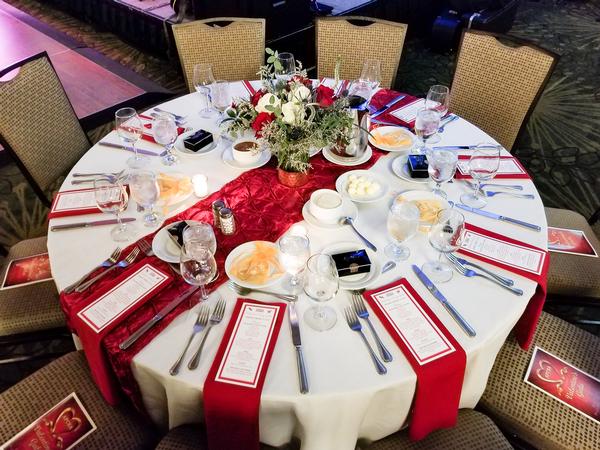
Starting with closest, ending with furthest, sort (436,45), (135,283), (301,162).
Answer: (135,283)
(301,162)
(436,45)

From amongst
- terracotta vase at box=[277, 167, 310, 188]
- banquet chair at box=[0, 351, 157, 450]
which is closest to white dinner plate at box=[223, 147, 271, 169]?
terracotta vase at box=[277, 167, 310, 188]

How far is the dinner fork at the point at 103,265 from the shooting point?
4.27ft

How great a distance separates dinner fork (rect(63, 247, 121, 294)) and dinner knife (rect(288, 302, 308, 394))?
0.58 metres

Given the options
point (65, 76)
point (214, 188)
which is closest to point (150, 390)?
point (214, 188)

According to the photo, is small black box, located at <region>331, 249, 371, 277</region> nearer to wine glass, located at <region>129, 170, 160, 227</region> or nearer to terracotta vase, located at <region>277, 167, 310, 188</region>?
terracotta vase, located at <region>277, 167, 310, 188</region>

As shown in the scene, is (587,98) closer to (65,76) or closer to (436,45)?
(436,45)

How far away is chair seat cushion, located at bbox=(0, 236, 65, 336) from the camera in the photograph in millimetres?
1660

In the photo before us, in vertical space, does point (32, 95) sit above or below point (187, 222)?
above

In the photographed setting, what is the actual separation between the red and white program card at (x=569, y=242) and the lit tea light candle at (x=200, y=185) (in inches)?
57.6

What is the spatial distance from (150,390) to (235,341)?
11.3 inches

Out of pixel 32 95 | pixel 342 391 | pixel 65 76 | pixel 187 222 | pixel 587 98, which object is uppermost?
pixel 32 95

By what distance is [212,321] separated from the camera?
1.22 m

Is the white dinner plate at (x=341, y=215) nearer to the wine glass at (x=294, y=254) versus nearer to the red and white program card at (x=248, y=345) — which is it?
the wine glass at (x=294, y=254)

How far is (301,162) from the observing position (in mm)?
1573
